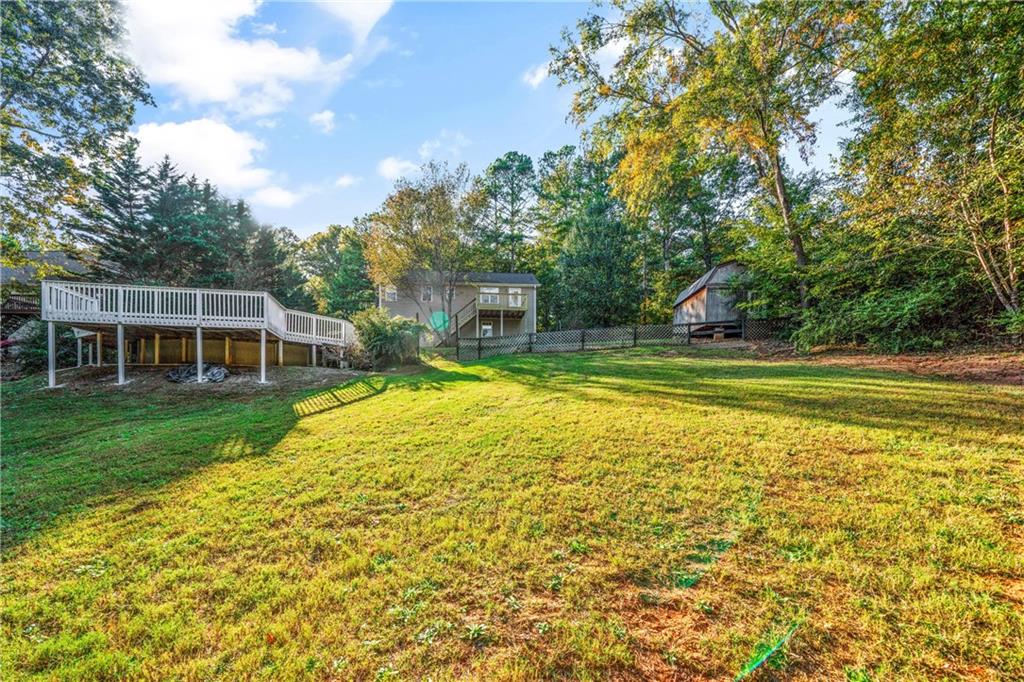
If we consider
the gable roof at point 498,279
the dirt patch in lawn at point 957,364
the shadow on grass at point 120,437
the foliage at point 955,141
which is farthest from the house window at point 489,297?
the foliage at point 955,141

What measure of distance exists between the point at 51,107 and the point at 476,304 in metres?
16.8

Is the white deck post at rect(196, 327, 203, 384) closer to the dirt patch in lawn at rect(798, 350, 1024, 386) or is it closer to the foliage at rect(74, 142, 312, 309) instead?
the foliage at rect(74, 142, 312, 309)

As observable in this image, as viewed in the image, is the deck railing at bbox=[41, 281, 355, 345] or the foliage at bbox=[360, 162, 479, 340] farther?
the foliage at bbox=[360, 162, 479, 340]

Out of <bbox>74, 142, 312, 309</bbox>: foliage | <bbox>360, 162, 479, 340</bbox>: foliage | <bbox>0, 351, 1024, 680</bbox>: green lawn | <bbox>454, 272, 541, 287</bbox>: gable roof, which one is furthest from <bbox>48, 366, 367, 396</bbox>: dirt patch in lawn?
<bbox>454, 272, 541, 287</bbox>: gable roof

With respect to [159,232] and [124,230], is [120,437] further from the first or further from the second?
[124,230]

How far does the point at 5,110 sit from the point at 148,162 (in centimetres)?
1380

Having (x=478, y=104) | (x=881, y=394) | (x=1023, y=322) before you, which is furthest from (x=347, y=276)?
(x=1023, y=322)

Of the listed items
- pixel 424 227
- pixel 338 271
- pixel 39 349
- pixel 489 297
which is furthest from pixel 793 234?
pixel 338 271

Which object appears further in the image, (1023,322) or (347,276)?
(347,276)

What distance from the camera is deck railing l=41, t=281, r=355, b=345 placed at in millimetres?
9555

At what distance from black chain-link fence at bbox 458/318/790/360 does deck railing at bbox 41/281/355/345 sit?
739 centimetres

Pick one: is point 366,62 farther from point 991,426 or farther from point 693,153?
point 693,153

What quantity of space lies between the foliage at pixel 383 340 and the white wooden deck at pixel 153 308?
300cm

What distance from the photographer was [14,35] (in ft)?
31.6
